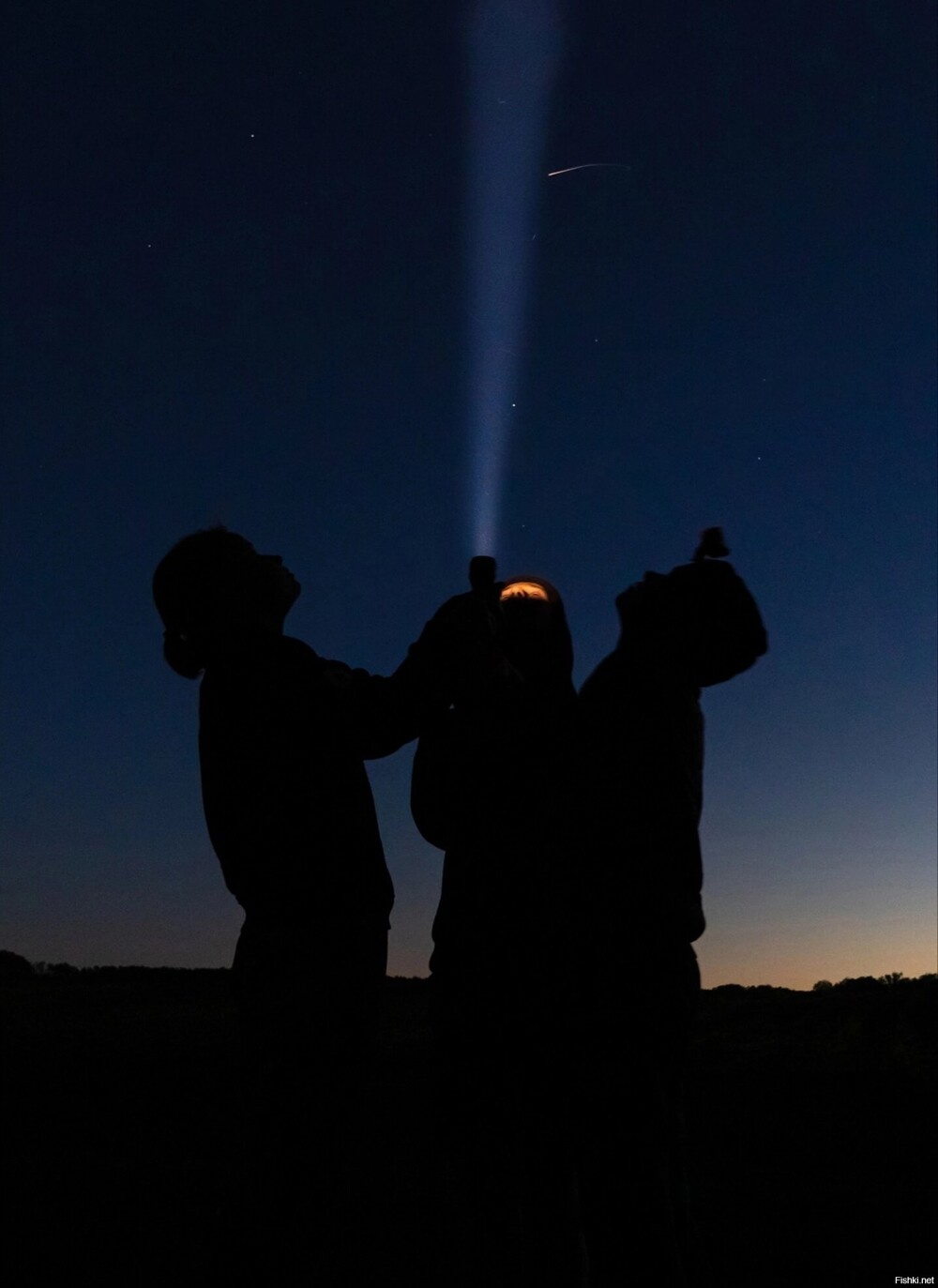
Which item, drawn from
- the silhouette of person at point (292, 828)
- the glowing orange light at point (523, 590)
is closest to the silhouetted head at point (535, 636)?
the glowing orange light at point (523, 590)

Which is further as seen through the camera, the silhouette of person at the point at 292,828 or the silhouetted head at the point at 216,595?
the silhouetted head at the point at 216,595

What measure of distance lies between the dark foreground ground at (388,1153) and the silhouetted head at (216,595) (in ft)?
3.79

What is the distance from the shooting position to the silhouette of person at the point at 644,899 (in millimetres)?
1737

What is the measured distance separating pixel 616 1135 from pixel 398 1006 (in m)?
10.2

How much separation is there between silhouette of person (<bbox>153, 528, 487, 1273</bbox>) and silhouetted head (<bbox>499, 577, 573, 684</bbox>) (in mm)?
230

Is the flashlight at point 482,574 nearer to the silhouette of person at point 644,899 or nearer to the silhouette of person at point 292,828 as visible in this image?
the silhouette of person at point 292,828

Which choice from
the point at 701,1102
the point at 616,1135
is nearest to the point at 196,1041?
the point at 701,1102

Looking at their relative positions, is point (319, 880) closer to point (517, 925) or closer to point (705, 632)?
point (517, 925)

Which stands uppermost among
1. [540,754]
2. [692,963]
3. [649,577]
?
[649,577]

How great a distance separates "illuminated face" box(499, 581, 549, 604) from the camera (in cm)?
251

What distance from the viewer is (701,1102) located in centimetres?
657

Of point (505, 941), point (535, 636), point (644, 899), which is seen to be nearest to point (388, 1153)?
point (505, 941)

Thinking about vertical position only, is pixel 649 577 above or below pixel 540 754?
above

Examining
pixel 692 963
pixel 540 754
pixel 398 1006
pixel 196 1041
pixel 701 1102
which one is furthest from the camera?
pixel 398 1006
